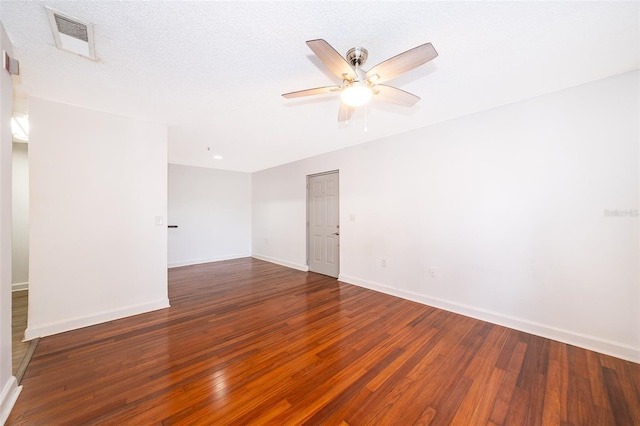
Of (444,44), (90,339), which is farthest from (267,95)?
(90,339)

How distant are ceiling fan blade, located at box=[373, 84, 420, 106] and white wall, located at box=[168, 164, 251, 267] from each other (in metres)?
5.32

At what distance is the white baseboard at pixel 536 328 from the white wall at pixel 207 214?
460 cm

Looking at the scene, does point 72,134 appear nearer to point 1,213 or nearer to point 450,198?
point 1,213

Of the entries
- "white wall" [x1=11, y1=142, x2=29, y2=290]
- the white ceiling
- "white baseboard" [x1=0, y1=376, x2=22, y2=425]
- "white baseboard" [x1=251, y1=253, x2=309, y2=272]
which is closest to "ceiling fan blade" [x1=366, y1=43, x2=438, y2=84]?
the white ceiling

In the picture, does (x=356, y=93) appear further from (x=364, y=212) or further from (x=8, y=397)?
(x=8, y=397)

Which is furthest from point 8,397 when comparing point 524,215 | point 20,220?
point 524,215

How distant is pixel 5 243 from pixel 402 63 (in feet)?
9.34

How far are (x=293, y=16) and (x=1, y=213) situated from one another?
2197mm

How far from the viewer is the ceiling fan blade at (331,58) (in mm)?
1300

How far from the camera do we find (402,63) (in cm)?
147

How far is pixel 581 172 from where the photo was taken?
2197 millimetres

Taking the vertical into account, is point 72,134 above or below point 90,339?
above

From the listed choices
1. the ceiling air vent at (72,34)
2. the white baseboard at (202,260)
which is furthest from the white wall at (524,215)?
the white baseboard at (202,260)

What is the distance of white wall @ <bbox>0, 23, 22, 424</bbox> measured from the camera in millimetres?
1454
